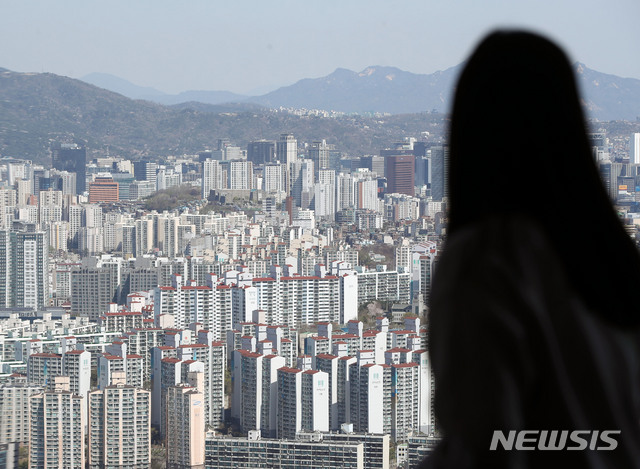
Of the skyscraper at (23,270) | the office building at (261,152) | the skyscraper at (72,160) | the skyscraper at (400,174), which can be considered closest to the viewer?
the skyscraper at (23,270)

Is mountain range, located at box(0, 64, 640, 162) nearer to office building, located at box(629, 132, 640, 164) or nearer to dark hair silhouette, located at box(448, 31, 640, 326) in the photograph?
office building, located at box(629, 132, 640, 164)

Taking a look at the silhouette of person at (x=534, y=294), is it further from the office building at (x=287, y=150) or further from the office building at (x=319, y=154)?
the office building at (x=287, y=150)

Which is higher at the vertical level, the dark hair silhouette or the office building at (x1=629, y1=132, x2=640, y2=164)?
the office building at (x1=629, y1=132, x2=640, y2=164)

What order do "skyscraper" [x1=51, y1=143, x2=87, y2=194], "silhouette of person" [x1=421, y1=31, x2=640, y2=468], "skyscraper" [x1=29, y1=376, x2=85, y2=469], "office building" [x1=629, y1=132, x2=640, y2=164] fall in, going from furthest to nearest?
"skyscraper" [x1=51, y1=143, x2=87, y2=194], "office building" [x1=629, y1=132, x2=640, y2=164], "skyscraper" [x1=29, y1=376, x2=85, y2=469], "silhouette of person" [x1=421, y1=31, x2=640, y2=468]

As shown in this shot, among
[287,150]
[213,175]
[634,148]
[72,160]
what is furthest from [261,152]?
[634,148]

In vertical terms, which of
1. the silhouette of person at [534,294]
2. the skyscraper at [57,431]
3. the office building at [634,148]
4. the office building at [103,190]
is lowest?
the skyscraper at [57,431]

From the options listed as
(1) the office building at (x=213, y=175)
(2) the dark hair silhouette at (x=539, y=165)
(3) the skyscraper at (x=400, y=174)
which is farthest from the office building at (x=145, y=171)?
(2) the dark hair silhouette at (x=539, y=165)

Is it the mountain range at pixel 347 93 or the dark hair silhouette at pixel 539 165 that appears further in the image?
the mountain range at pixel 347 93

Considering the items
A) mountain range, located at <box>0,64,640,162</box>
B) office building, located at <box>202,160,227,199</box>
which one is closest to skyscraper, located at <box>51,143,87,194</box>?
mountain range, located at <box>0,64,640,162</box>

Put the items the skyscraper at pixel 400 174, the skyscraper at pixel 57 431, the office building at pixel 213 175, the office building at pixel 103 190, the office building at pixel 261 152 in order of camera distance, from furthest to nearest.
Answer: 1. the office building at pixel 261 152
2. the office building at pixel 213 175
3. the skyscraper at pixel 400 174
4. the office building at pixel 103 190
5. the skyscraper at pixel 57 431
